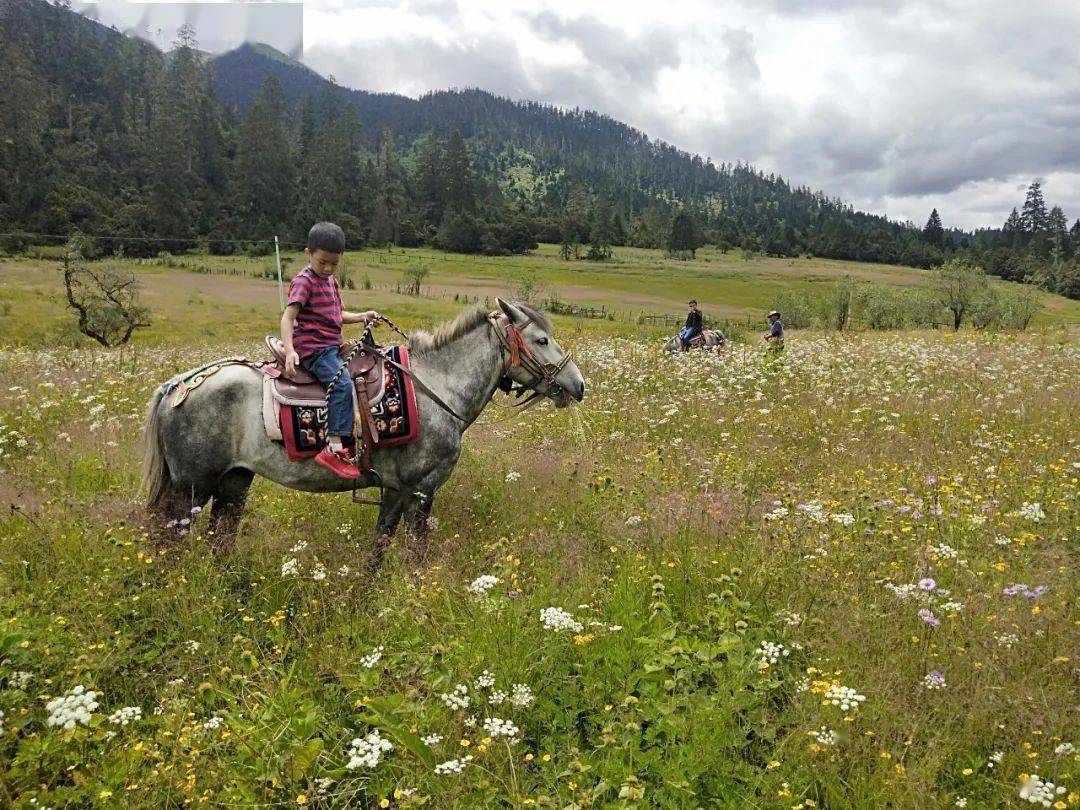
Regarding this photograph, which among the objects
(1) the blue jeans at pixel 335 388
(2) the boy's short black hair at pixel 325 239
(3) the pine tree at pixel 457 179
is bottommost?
(1) the blue jeans at pixel 335 388

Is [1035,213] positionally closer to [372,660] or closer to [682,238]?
[682,238]

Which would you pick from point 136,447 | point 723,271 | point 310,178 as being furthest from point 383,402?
point 310,178

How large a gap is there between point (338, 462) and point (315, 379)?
2.50ft

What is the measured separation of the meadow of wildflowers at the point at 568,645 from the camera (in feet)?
9.90

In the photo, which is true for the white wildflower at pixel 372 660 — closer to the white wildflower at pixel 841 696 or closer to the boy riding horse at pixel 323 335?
the boy riding horse at pixel 323 335

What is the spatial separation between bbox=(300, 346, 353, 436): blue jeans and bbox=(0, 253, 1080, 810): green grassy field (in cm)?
112

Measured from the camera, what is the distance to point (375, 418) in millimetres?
5340

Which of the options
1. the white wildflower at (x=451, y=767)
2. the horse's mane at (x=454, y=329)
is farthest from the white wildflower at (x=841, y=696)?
the horse's mane at (x=454, y=329)

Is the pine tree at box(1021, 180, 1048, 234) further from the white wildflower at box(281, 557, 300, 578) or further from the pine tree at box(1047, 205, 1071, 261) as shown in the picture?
the white wildflower at box(281, 557, 300, 578)

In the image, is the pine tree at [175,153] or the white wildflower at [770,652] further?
the pine tree at [175,153]

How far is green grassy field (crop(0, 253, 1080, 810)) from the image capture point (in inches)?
119

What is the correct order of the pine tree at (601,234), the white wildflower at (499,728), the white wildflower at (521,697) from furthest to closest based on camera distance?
the pine tree at (601,234), the white wildflower at (521,697), the white wildflower at (499,728)

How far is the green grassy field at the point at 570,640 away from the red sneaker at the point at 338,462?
0.81 meters

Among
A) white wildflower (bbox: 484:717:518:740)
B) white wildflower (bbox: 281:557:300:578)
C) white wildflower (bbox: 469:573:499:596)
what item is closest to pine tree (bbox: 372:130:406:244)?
white wildflower (bbox: 281:557:300:578)
